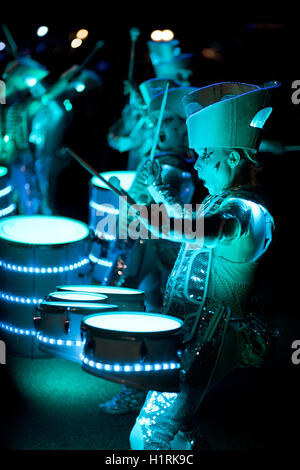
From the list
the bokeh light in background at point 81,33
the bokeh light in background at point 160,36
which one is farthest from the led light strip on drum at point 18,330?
the bokeh light in background at point 81,33

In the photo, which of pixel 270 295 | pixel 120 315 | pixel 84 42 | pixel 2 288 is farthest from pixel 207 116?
pixel 84 42

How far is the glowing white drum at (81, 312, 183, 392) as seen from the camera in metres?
2.20

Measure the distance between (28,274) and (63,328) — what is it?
4.96 ft

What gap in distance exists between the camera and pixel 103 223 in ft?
16.3

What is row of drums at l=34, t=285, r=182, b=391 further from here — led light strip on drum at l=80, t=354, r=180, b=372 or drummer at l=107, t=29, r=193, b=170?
drummer at l=107, t=29, r=193, b=170

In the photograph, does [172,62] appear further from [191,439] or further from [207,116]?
[191,439]

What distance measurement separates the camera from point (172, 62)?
4.85 meters

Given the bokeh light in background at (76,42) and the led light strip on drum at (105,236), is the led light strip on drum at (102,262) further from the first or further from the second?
the bokeh light in background at (76,42)

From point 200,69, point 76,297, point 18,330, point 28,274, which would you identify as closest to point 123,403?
point 18,330

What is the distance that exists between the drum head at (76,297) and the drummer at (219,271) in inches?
13.1

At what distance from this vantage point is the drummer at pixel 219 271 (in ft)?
7.98

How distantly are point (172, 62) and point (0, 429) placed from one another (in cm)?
303

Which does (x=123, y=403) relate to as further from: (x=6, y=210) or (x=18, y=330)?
(x=6, y=210)

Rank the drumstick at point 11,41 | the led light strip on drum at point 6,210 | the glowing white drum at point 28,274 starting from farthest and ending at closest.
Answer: the drumstick at point 11,41 → the led light strip on drum at point 6,210 → the glowing white drum at point 28,274
